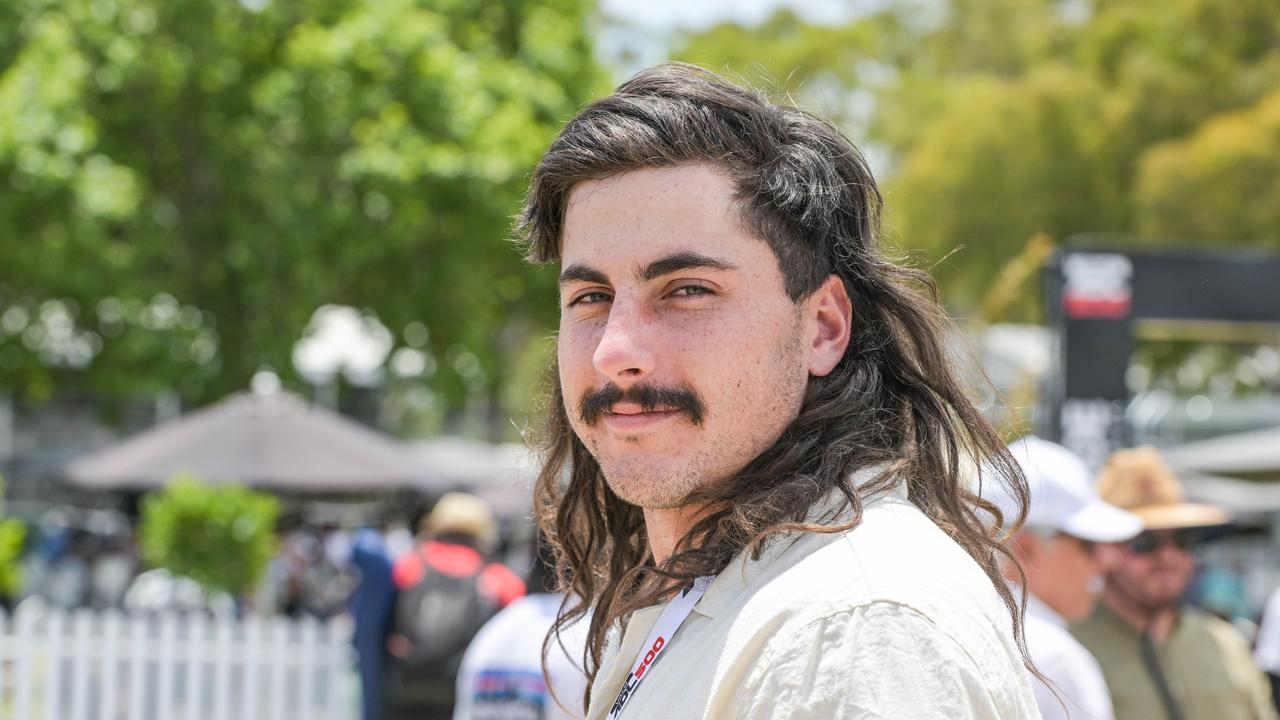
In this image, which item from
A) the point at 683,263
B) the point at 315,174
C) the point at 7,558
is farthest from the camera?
the point at 315,174

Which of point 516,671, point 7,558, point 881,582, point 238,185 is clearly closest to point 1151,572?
point 516,671

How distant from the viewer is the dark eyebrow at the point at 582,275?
179 centimetres

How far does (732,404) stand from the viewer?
173cm

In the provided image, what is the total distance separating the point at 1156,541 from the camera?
4652 mm

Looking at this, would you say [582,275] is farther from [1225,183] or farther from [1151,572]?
[1225,183]

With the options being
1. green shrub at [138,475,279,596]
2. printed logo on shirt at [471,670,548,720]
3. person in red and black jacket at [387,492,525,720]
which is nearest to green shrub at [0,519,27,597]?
green shrub at [138,475,279,596]

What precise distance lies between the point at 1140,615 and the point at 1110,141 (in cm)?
2161

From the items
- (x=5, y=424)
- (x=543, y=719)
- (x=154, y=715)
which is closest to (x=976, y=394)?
(x=543, y=719)

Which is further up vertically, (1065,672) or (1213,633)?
(1065,672)

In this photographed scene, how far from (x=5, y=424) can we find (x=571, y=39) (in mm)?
12743

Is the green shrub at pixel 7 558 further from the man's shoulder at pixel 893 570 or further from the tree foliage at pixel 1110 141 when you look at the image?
the tree foliage at pixel 1110 141

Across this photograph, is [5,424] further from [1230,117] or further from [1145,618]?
[1145,618]

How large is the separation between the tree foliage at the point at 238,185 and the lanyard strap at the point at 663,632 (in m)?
16.6

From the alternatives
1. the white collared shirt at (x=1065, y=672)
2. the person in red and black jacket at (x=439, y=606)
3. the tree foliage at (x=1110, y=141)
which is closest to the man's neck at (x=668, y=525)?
the white collared shirt at (x=1065, y=672)
